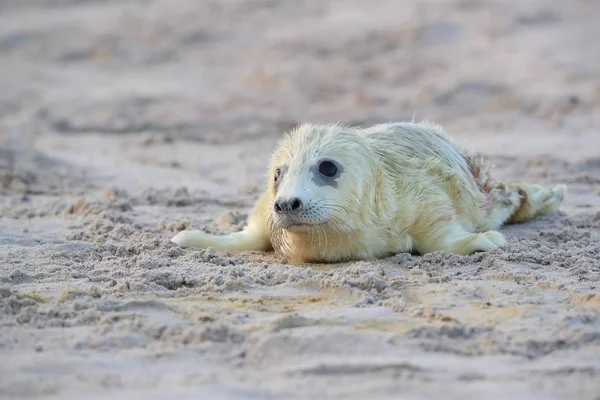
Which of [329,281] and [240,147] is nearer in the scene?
[329,281]

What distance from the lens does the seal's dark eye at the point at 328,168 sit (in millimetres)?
5938

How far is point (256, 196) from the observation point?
27.1 feet

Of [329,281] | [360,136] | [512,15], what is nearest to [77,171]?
[360,136]

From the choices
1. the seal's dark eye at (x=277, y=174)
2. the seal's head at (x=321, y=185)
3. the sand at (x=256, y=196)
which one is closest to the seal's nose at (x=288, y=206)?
the seal's head at (x=321, y=185)

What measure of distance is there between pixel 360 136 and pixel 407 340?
7.32ft

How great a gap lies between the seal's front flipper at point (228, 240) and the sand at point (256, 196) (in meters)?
0.15

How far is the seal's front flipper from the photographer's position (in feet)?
20.4

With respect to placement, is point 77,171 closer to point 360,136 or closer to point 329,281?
point 360,136

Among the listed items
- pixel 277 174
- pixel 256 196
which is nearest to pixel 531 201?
pixel 277 174

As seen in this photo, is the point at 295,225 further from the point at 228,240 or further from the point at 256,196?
the point at 256,196

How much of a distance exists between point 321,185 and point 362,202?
10.5 inches

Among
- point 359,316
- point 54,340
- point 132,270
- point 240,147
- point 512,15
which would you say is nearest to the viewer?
point 54,340

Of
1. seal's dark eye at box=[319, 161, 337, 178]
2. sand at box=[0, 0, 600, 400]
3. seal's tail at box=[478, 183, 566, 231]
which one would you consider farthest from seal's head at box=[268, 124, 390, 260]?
seal's tail at box=[478, 183, 566, 231]

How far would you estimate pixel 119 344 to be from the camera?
425 cm
